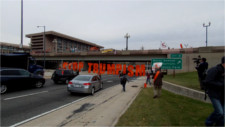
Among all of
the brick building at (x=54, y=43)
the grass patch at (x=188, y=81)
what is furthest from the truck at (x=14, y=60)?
the brick building at (x=54, y=43)

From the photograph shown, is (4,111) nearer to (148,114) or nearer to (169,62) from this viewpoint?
(148,114)

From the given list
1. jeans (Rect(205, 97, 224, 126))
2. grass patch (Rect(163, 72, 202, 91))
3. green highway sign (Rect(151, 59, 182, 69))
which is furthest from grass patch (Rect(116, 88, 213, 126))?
green highway sign (Rect(151, 59, 182, 69))

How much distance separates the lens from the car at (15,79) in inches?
378

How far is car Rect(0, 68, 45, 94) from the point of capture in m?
9.59

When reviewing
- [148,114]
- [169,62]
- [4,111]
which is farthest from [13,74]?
[169,62]

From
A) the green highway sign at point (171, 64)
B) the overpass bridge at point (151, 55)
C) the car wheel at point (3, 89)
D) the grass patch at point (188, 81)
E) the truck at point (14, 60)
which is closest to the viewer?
the grass patch at point (188, 81)

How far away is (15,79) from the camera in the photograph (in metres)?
10.3

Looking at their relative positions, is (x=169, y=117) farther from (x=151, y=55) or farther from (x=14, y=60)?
(x=151, y=55)

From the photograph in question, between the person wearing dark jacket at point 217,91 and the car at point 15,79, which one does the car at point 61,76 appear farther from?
the person wearing dark jacket at point 217,91

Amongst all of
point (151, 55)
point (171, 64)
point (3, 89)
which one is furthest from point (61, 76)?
point (151, 55)

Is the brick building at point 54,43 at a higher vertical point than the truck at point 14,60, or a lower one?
higher

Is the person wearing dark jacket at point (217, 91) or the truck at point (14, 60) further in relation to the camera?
the truck at point (14, 60)

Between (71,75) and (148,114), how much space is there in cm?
1324

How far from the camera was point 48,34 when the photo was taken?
107125 millimetres
